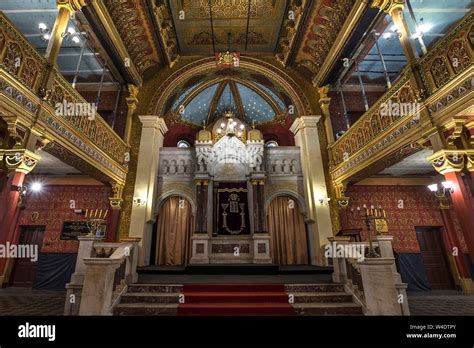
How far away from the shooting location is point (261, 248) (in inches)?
330

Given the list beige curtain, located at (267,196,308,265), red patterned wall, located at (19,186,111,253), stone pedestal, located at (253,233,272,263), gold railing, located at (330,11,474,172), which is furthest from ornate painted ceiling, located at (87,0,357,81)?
stone pedestal, located at (253,233,272,263)

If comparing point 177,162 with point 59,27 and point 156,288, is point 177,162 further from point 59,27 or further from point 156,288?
point 156,288

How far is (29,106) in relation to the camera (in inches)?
174

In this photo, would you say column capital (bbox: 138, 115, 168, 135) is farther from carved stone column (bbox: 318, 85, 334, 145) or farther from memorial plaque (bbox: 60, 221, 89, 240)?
carved stone column (bbox: 318, 85, 334, 145)

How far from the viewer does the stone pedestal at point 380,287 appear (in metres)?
3.89

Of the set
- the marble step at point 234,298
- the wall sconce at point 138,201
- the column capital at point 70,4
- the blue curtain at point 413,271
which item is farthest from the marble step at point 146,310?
the blue curtain at point 413,271

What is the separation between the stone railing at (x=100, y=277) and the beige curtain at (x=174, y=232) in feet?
14.9

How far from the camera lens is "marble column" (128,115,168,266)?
8.33 metres

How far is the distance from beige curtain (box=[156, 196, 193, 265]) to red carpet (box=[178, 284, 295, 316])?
5166mm

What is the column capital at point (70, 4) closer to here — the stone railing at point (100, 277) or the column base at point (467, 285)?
the stone railing at point (100, 277)

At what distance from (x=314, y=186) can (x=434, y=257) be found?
5978mm

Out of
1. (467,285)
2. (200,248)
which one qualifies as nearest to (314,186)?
(200,248)
